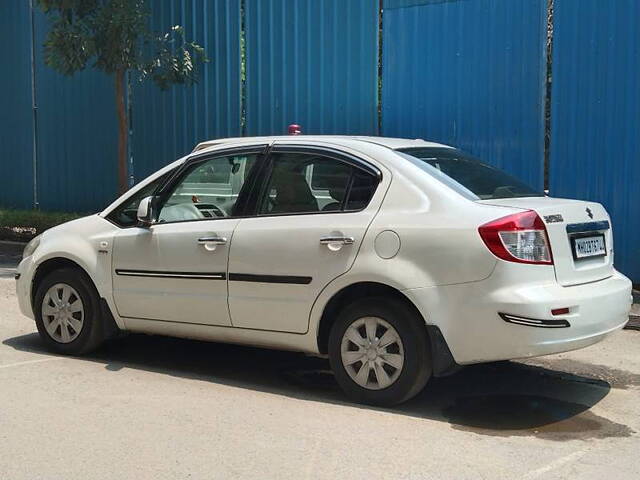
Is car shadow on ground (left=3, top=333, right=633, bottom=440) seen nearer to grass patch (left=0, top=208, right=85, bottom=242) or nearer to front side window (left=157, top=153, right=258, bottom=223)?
Answer: front side window (left=157, top=153, right=258, bottom=223)

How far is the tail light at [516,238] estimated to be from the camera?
4816mm

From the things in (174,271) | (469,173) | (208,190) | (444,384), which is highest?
(469,173)

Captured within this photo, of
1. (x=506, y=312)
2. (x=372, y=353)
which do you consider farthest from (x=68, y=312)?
(x=506, y=312)

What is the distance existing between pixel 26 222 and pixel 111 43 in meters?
3.65

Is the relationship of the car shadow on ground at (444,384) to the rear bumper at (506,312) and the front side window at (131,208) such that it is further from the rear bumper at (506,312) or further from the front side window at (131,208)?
the front side window at (131,208)

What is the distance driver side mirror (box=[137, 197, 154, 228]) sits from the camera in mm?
6059

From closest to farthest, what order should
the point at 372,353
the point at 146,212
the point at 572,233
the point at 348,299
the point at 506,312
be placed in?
1. the point at 506,312
2. the point at 572,233
3. the point at 372,353
4. the point at 348,299
5. the point at 146,212

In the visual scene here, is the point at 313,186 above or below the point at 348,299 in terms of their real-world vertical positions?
above

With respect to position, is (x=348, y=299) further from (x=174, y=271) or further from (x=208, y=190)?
(x=208, y=190)

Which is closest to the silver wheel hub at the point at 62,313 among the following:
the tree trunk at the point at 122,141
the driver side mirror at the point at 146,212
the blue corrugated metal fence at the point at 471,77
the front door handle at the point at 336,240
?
the driver side mirror at the point at 146,212

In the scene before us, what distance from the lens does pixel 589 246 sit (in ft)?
17.3

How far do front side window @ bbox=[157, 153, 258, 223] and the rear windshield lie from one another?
1229mm

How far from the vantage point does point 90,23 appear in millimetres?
11891

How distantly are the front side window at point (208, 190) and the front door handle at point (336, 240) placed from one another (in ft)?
2.79
